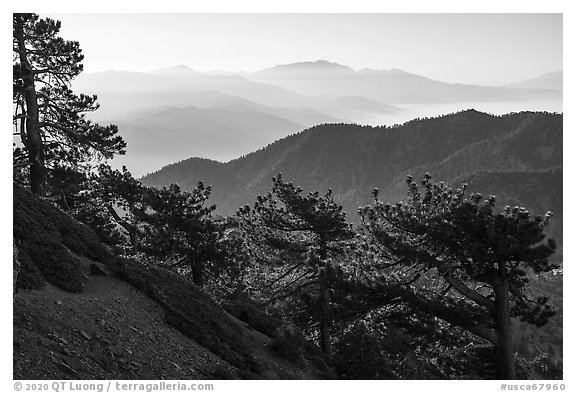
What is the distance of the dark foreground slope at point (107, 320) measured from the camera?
11438 mm

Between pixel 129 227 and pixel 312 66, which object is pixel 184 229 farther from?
pixel 312 66

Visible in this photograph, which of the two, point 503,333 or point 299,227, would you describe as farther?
point 299,227

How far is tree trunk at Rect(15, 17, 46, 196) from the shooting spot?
21094 millimetres

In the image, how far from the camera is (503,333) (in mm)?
15008

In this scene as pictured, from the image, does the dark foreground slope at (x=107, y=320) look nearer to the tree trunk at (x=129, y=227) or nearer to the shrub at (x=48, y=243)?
the shrub at (x=48, y=243)

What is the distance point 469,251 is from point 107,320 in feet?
29.0

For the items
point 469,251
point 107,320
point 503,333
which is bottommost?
point 503,333

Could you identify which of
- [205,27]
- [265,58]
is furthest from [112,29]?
[265,58]

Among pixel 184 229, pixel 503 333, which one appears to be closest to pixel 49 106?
pixel 184 229

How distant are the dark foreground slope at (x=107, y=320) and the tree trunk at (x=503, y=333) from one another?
515 cm

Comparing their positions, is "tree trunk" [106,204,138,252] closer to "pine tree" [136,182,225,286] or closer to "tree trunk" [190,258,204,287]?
"pine tree" [136,182,225,286]

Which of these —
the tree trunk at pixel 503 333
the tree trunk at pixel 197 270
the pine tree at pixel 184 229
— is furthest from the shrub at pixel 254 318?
the tree trunk at pixel 503 333

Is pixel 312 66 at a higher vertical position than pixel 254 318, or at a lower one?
higher
